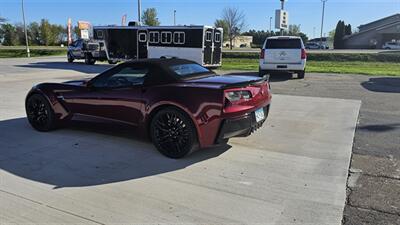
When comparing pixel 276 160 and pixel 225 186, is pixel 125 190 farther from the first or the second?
pixel 276 160

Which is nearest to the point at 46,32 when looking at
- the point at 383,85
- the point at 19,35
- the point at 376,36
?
the point at 19,35

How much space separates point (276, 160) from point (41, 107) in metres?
4.08

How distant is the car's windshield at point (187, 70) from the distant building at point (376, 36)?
244 feet

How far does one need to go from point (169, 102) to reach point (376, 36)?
79659mm

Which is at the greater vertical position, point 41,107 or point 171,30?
point 171,30

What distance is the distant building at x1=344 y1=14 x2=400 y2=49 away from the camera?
7394 centimetres

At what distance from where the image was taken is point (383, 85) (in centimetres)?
→ 1408

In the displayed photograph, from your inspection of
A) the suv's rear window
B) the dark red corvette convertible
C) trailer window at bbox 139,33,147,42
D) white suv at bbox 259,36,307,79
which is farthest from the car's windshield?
trailer window at bbox 139,33,147,42

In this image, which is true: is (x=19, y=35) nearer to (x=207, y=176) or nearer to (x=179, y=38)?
(x=179, y=38)

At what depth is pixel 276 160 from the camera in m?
5.21

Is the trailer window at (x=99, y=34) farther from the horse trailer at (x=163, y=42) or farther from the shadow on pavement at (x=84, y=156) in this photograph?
the shadow on pavement at (x=84, y=156)

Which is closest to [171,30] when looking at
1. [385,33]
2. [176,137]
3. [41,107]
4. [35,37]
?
[41,107]

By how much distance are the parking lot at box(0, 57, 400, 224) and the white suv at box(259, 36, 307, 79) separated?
841cm

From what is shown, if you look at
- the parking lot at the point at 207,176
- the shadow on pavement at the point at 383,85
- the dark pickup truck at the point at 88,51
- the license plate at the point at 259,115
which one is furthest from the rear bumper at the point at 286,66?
the dark pickup truck at the point at 88,51
